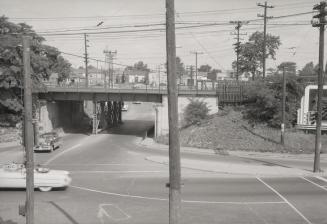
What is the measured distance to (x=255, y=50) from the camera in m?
Result: 71.4

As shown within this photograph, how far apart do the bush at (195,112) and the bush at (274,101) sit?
14.0 feet

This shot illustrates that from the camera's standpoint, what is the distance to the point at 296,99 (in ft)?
133

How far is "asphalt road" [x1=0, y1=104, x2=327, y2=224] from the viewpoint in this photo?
17812 millimetres

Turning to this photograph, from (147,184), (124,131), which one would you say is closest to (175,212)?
(147,184)

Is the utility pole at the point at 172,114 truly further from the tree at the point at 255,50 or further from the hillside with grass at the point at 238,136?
the tree at the point at 255,50

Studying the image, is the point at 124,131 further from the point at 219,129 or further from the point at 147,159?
the point at 147,159

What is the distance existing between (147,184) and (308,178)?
10.1 metres

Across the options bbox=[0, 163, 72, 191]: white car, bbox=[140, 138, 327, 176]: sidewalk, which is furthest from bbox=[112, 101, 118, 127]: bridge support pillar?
bbox=[0, 163, 72, 191]: white car

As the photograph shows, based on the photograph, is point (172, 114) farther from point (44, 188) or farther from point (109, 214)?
point (44, 188)

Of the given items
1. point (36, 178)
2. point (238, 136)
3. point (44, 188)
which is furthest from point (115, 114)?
point (36, 178)

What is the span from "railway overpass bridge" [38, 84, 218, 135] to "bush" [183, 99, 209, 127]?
3.82 ft

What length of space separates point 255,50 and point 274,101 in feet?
112

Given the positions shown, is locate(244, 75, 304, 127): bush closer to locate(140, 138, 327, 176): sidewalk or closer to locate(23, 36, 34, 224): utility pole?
locate(140, 138, 327, 176): sidewalk

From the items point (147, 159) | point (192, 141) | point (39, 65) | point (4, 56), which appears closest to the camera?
point (147, 159)
